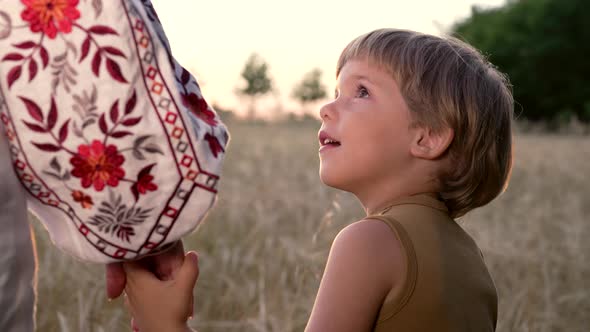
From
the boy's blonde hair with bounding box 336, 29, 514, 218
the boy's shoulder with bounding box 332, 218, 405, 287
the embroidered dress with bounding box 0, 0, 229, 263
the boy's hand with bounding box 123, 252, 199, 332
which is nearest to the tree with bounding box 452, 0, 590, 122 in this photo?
the boy's blonde hair with bounding box 336, 29, 514, 218

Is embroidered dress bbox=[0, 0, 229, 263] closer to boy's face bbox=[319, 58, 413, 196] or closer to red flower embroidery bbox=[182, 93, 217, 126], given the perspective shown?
red flower embroidery bbox=[182, 93, 217, 126]

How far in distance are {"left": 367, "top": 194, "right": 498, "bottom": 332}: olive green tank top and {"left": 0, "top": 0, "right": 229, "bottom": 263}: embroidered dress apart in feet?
1.38

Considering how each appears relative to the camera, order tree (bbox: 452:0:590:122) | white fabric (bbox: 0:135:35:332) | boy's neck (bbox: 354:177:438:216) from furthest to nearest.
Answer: tree (bbox: 452:0:590:122)
boy's neck (bbox: 354:177:438:216)
white fabric (bbox: 0:135:35:332)

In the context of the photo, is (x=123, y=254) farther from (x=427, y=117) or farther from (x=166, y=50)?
(x=427, y=117)

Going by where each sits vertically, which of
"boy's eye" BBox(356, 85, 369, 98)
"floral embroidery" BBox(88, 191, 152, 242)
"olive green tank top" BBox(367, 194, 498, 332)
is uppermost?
"floral embroidery" BBox(88, 191, 152, 242)

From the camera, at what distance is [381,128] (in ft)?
4.38

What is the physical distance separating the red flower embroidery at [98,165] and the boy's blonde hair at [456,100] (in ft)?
2.19

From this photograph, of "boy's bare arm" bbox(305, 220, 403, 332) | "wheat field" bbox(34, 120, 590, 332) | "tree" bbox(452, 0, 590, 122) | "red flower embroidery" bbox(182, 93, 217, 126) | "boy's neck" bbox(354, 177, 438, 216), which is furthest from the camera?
"tree" bbox(452, 0, 590, 122)

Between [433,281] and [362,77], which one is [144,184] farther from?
[362,77]

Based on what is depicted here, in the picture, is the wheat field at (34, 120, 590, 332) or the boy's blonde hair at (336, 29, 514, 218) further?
the wheat field at (34, 120, 590, 332)

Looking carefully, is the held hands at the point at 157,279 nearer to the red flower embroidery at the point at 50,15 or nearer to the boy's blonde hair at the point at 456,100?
the red flower embroidery at the point at 50,15

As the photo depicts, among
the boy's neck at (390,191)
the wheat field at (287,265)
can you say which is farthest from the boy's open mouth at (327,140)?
the wheat field at (287,265)

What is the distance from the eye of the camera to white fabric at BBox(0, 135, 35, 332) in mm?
786

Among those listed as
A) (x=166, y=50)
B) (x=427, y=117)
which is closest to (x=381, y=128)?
(x=427, y=117)
